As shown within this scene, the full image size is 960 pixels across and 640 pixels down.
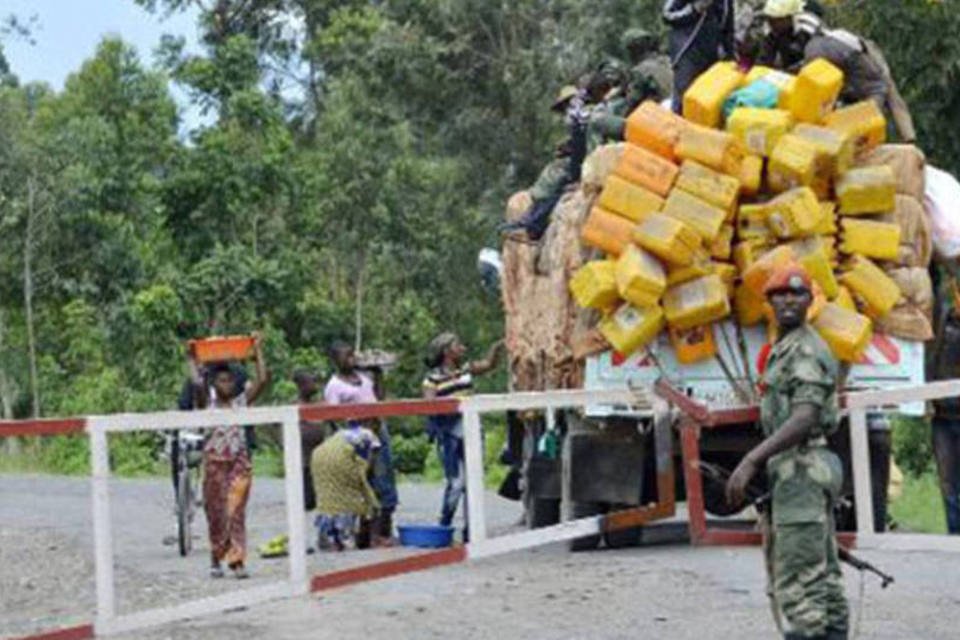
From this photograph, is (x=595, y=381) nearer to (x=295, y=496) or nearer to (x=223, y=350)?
(x=223, y=350)

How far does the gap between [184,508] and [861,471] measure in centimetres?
602

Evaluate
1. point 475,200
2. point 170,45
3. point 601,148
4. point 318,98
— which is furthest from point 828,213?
point 318,98

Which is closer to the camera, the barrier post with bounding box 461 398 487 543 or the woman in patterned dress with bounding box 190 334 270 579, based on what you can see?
the barrier post with bounding box 461 398 487 543

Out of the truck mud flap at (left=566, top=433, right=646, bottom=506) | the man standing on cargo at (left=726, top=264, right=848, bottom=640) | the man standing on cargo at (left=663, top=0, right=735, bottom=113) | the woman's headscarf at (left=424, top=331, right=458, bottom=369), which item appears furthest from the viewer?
the woman's headscarf at (left=424, top=331, right=458, bottom=369)

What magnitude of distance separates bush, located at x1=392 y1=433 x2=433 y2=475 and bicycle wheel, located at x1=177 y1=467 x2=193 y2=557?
15.3m

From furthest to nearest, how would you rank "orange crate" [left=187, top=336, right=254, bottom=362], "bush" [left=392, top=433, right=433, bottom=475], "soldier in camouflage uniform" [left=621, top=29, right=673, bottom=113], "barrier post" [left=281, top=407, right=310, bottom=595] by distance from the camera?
"bush" [left=392, top=433, right=433, bottom=475]
"soldier in camouflage uniform" [left=621, top=29, right=673, bottom=113]
"orange crate" [left=187, top=336, right=254, bottom=362]
"barrier post" [left=281, top=407, right=310, bottom=595]

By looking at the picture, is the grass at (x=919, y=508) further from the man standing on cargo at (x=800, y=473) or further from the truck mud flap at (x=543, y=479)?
the man standing on cargo at (x=800, y=473)

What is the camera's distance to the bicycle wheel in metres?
14.7

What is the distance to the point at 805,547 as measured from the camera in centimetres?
823

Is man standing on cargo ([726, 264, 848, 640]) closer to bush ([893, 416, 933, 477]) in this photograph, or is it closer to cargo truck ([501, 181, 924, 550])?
cargo truck ([501, 181, 924, 550])

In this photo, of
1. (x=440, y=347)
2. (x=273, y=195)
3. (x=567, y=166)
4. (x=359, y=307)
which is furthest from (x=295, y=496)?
(x=359, y=307)

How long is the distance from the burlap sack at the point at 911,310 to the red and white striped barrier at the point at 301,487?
74.0 inches

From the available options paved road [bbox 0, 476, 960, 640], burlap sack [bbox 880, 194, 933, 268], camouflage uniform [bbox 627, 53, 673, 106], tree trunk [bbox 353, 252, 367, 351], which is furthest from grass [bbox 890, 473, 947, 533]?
tree trunk [bbox 353, 252, 367, 351]

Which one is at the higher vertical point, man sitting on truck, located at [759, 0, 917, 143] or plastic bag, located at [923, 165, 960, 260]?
man sitting on truck, located at [759, 0, 917, 143]
